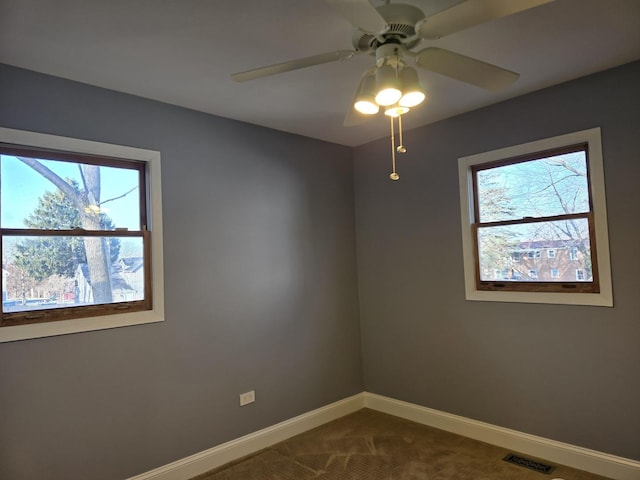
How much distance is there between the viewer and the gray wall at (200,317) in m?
2.40

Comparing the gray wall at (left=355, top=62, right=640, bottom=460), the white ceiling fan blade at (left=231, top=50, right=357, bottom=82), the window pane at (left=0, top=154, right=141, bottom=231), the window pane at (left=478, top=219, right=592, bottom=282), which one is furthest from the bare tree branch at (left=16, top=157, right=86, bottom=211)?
the window pane at (left=478, top=219, right=592, bottom=282)

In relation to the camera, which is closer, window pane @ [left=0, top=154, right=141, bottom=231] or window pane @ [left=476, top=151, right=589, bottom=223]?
window pane @ [left=0, top=154, right=141, bottom=231]

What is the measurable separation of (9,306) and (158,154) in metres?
1.28

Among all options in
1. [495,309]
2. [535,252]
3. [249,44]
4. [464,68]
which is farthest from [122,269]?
[535,252]

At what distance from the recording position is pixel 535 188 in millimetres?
3123

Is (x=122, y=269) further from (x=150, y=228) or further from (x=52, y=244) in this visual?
(x=52, y=244)

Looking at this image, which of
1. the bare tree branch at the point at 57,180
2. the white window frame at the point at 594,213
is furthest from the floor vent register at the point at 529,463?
the bare tree branch at the point at 57,180

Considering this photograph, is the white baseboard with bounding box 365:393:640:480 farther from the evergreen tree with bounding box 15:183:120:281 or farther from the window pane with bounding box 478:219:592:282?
the evergreen tree with bounding box 15:183:120:281

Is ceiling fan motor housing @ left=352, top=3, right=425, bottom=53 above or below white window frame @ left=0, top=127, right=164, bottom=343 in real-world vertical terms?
above

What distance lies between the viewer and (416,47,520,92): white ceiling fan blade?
175 centimetres

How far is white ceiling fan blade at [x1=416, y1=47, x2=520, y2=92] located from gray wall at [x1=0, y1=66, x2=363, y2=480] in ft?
6.26

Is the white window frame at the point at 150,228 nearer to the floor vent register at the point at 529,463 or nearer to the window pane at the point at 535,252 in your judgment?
the window pane at the point at 535,252

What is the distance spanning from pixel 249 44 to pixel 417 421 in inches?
129

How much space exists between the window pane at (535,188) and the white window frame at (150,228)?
2.49 meters
